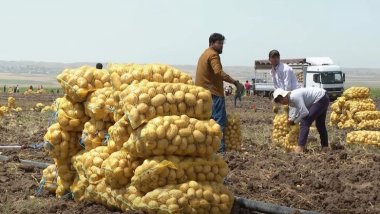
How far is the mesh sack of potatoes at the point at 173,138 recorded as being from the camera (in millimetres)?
5152

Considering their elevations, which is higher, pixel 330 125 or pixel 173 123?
pixel 173 123

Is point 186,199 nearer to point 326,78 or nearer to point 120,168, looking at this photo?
point 120,168

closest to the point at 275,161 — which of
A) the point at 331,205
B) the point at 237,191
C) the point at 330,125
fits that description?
the point at 237,191

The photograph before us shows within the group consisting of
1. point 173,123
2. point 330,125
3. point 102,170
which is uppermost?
point 173,123

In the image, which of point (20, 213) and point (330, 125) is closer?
point (20, 213)

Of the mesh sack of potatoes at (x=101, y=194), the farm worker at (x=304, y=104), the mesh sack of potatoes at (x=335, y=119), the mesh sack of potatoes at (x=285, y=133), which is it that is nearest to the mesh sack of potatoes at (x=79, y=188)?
the mesh sack of potatoes at (x=101, y=194)

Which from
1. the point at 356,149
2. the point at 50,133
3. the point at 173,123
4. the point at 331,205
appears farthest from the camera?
the point at 356,149

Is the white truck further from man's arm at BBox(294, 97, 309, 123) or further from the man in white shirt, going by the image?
man's arm at BBox(294, 97, 309, 123)

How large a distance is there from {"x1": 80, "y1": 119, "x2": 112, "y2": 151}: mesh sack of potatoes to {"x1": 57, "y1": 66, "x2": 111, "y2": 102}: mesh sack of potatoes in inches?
11.7

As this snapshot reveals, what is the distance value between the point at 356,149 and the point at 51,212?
6351mm

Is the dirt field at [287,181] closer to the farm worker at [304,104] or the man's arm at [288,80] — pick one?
the farm worker at [304,104]

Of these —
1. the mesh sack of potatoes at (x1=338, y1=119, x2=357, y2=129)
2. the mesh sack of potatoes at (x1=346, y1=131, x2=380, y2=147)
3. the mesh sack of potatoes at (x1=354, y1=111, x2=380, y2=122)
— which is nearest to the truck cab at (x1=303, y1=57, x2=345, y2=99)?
the mesh sack of potatoes at (x1=338, y1=119, x2=357, y2=129)

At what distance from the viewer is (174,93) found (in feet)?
17.7

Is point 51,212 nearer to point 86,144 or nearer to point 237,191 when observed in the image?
point 86,144
